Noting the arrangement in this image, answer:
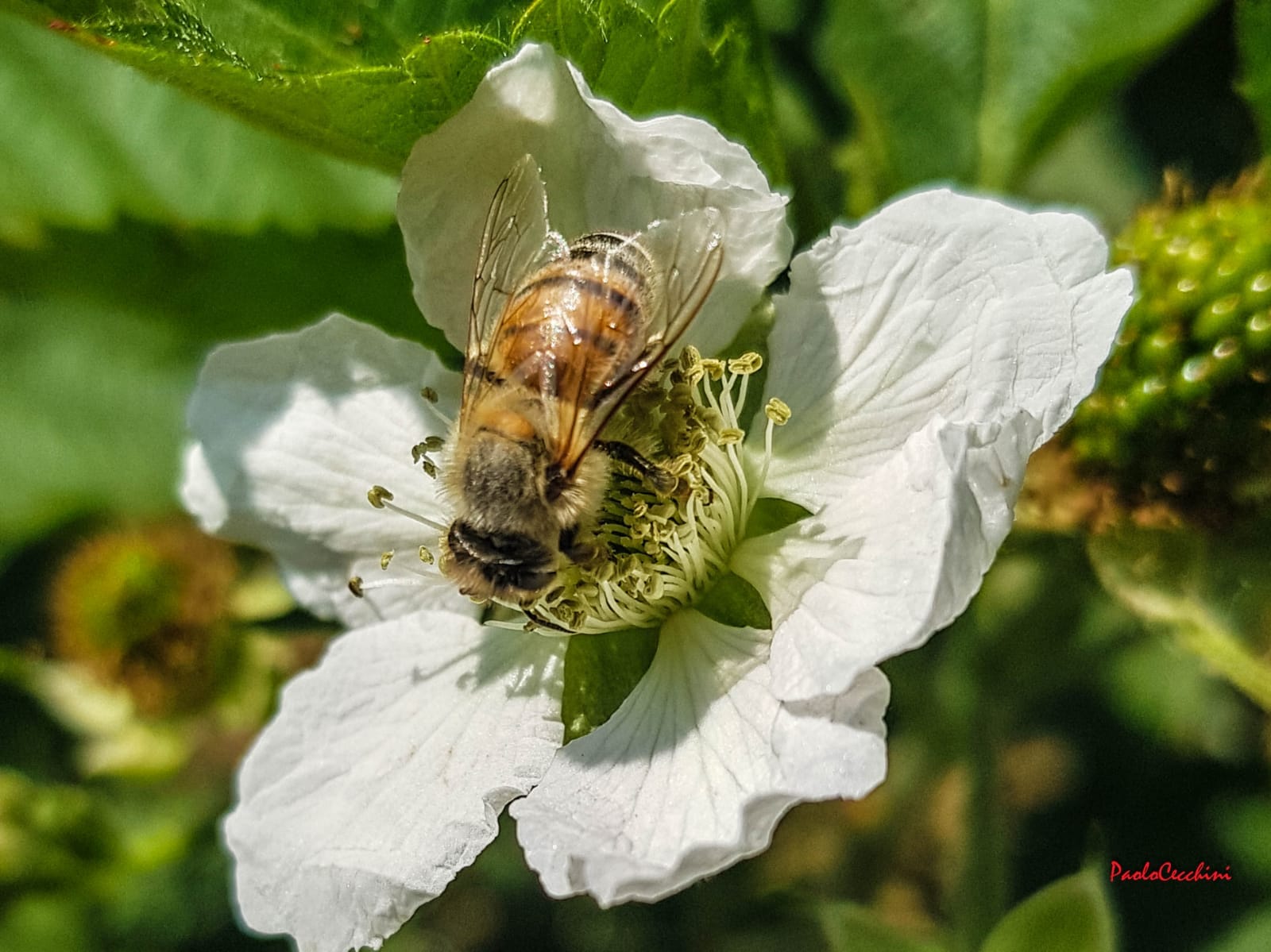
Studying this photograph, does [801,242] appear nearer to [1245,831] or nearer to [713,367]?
[713,367]

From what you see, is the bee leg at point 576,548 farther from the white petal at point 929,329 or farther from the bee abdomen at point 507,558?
the white petal at point 929,329

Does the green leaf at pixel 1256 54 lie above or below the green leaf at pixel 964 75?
above

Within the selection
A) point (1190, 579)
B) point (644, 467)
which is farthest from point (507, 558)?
point (1190, 579)

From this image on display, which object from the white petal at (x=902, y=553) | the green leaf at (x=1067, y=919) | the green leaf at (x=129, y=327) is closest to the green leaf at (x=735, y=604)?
the white petal at (x=902, y=553)

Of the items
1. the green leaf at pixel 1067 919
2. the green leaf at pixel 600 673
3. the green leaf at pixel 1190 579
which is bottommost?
the green leaf at pixel 1067 919

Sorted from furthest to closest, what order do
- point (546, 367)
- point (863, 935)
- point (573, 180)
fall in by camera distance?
point (863, 935) → point (573, 180) → point (546, 367)

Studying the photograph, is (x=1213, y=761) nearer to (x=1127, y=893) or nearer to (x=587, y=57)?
(x=1127, y=893)
